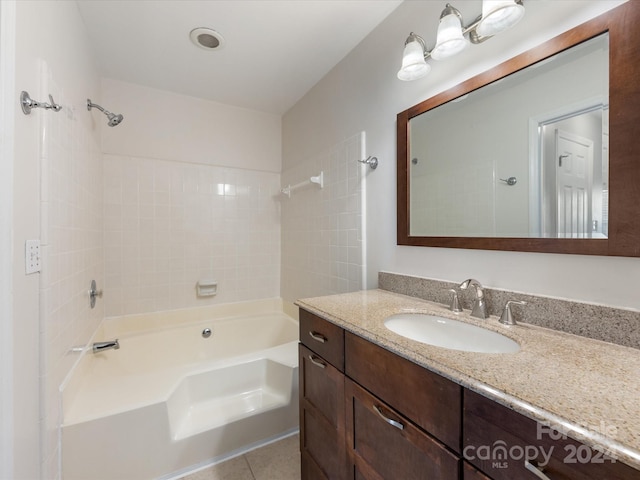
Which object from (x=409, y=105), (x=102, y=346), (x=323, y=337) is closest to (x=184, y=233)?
(x=102, y=346)

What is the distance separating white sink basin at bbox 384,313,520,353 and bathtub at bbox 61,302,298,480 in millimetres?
917

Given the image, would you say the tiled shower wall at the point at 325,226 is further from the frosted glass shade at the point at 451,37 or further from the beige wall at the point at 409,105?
the frosted glass shade at the point at 451,37

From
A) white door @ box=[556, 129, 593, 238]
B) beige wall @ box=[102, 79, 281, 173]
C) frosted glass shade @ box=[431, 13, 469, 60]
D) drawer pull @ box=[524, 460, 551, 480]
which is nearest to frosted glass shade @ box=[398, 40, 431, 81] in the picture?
frosted glass shade @ box=[431, 13, 469, 60]

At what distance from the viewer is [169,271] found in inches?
95.0

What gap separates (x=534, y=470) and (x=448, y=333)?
23.2 inches

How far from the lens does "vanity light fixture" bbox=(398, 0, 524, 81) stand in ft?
3.09

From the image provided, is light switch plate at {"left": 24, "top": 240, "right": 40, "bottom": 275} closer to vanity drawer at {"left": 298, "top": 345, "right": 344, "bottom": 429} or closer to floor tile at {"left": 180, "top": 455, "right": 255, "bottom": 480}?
vanity drawer at {"left": 298, "top": 345, "right": 344, "bottom": 429}

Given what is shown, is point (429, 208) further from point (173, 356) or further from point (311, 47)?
point (173, 356)

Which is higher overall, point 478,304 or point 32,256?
point 32,256

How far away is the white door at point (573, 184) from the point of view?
86 centimetres

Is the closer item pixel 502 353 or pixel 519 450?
pixel 519 450

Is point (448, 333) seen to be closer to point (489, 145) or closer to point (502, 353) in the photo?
point (502, 353)

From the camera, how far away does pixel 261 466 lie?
4.98ft

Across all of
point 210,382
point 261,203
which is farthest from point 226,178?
point 210,382
